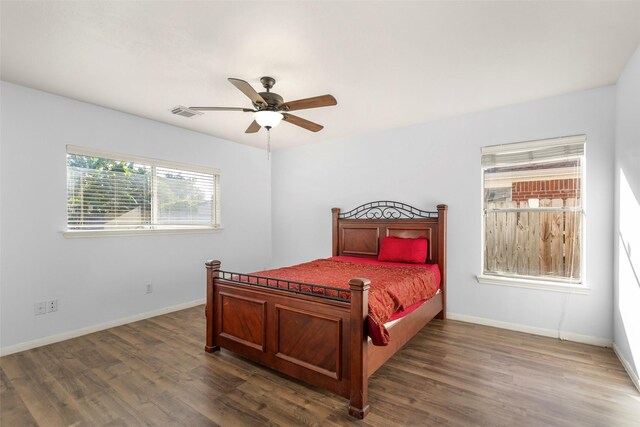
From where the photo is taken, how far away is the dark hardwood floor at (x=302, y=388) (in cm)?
204

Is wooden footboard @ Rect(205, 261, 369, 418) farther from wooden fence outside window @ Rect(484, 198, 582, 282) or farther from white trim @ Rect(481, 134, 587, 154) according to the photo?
white trim @ Rect(481, 134, 587, 154)

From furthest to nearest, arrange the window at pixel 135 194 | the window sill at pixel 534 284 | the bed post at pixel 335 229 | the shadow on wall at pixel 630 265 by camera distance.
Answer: the bed post at pixel 335 229 → the window at pixel 135 194 → the window sill at pixel 534 284 → the shadow on wall at pixel 630 265

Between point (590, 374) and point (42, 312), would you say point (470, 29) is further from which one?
point (42, 312)

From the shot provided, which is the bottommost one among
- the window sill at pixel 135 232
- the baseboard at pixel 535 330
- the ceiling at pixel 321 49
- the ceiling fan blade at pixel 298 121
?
the baseboard at pixel 535 330

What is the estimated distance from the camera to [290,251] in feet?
18.6

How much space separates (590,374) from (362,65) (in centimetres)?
318

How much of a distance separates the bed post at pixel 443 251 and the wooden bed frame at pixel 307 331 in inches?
12.2

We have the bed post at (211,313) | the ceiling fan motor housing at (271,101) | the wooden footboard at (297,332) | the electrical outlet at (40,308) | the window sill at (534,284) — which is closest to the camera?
the wooden footboard at (297,332)

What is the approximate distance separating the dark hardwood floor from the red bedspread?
1.78ft

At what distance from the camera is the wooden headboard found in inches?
157

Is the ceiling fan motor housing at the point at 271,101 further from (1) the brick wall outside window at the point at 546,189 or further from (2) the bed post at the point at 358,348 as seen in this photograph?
(1) the brick wall outside window at the point at 546,189

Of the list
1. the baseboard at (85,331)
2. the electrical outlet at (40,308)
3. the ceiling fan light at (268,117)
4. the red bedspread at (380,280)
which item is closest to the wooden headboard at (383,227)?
the red bedspread at (380,280)

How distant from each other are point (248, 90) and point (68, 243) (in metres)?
2.71

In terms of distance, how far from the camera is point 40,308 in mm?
3164
